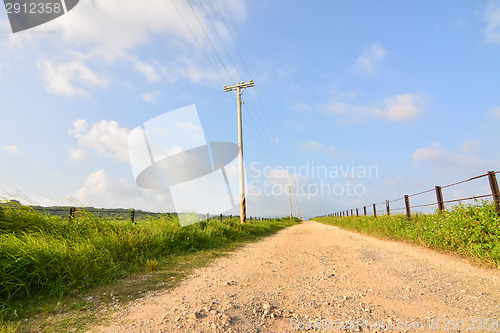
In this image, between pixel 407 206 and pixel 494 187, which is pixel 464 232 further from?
pixel 407 206

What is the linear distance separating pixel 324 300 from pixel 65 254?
3774mm

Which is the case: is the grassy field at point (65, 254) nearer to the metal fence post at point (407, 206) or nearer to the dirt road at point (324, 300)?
the dirt road at point (324, 300)

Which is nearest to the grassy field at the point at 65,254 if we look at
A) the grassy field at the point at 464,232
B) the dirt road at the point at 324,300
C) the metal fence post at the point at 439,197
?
the dirt road at the point at 324,300

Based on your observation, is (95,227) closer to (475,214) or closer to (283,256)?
(283,256)

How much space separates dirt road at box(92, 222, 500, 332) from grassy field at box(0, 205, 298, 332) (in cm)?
116

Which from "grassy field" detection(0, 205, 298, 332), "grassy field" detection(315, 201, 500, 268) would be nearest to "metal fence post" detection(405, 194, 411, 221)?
"grassy field" detection(315, 201, 500, 268)

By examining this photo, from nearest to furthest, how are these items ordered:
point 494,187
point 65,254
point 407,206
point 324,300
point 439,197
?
1. point 324,300
2. point 65,254
3. point 494,187
4. point 439,197
5. point 407,206

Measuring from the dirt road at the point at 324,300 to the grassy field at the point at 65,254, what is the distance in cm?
116

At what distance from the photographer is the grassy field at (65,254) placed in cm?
299

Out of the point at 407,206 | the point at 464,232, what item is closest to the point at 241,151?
the point at 407,206

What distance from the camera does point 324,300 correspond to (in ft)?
9.27

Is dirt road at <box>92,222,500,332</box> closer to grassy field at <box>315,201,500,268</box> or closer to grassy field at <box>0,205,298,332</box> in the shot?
grassy field at <box>315,201,500,268</box>

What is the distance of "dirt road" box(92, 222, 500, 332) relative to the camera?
2.26 metres

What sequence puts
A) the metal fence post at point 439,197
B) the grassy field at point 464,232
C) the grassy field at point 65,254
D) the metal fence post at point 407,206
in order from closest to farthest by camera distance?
1. the grassy field at point 65,254
2. the grassy field at point 464,232
3. the metal fence post at point 439,197
4. the metal fence post at point 407,206
